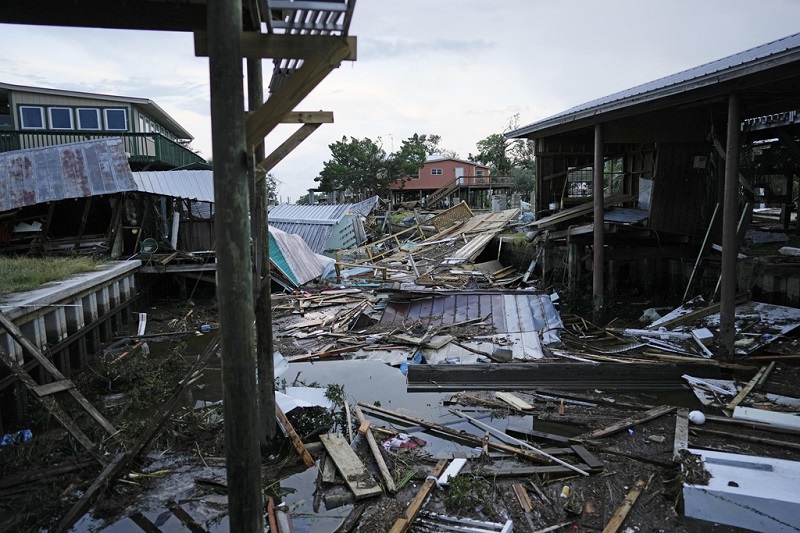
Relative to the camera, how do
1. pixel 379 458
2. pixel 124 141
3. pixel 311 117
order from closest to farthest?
pixel 311 117 → pixel 379 458 → pixel 124 141

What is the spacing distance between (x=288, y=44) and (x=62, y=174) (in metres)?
14.0

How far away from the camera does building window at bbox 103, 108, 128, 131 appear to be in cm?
2314

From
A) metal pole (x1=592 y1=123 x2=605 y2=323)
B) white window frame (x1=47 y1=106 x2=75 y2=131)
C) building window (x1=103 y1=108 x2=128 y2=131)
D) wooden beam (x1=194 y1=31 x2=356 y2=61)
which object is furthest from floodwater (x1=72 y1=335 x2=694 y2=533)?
white window frame (x1=47 y1=106 x2=75 y2=131)

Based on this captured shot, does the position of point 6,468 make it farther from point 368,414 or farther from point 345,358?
point 345,358

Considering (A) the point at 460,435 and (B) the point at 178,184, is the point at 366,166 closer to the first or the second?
(B) the point at 178,184

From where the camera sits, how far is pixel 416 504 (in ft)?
16.5

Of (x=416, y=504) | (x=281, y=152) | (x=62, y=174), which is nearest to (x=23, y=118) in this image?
(x=62, y=174)

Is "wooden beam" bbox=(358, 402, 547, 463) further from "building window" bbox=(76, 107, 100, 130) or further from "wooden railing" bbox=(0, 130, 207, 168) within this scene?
"building window" bbox=(76, 107, 100, 130)

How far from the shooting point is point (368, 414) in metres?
7.67

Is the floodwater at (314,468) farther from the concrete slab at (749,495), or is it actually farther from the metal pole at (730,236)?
the concrete slab at (749,495)

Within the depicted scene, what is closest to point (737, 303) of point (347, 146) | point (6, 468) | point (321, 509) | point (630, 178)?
point (630, 178)

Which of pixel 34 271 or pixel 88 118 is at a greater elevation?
pixel 88 118

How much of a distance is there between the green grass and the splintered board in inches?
254

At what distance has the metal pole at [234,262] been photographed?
2.89 meters
